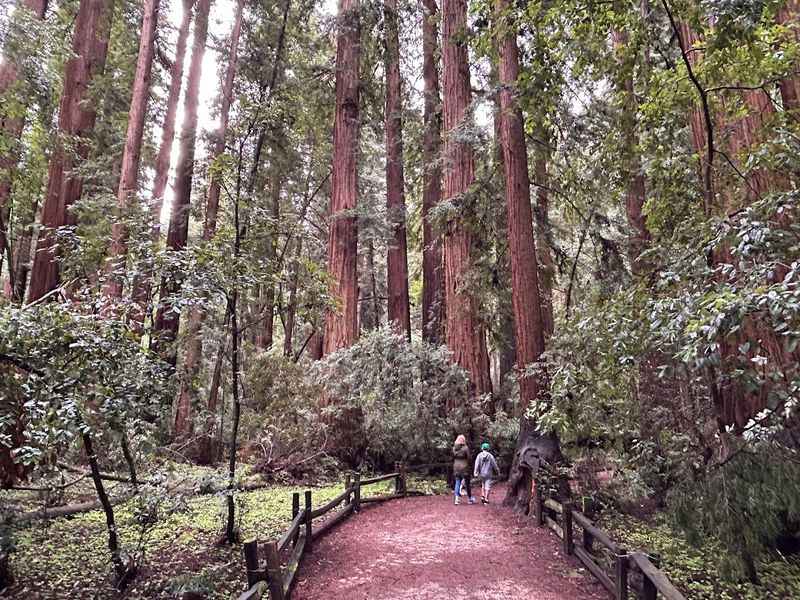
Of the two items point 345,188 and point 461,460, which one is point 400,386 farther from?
point 345,188

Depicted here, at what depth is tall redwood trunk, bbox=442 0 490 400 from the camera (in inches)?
480

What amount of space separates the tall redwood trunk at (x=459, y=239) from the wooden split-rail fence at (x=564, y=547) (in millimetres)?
3994

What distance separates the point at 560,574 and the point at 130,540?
5.59 m

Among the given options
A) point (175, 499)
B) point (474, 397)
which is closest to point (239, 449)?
point (474, 397)

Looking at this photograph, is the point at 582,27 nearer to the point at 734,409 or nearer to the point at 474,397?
the point at 734,409

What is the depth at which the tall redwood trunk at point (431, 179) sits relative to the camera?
15.0 metres

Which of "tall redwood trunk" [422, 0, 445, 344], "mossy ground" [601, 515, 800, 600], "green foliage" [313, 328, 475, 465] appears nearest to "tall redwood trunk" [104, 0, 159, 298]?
"green foliage" [313, 328, 475, 465]

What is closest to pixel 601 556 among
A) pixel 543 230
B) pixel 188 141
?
pixel 543 230

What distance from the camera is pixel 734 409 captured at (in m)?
7.23

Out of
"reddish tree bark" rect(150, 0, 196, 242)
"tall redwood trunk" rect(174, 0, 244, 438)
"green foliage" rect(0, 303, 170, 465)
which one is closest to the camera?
"green foliage" rect(0, 303, 170, 465)

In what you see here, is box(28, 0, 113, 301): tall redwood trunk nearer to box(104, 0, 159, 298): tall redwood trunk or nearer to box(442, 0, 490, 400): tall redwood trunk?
box(104, 0, 159, 298): tall redwood trunk

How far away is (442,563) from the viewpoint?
650cm

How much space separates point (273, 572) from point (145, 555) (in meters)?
2.99

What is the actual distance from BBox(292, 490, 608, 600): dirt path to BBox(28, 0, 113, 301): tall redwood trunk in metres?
8.04
